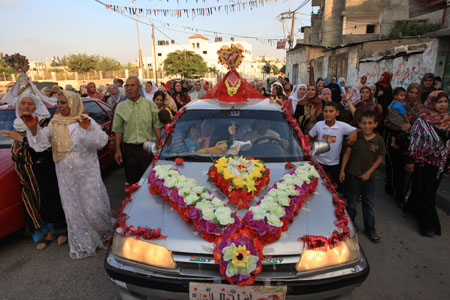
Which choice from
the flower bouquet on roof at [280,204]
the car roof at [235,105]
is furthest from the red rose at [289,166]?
the car roof at [235,105]

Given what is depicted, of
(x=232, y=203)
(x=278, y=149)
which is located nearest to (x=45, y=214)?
(x=232, y=203)

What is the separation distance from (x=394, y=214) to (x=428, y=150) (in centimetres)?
117

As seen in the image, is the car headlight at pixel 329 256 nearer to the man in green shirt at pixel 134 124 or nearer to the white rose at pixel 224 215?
the white rose at pixel 224 215

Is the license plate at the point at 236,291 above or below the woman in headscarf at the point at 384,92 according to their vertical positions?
below

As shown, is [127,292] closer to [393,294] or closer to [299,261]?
[299,261]

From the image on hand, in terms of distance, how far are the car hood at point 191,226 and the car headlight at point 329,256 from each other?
2.9 inches

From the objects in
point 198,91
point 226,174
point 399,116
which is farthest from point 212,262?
point 198,91

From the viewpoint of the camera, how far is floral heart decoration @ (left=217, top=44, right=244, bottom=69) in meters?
4.62

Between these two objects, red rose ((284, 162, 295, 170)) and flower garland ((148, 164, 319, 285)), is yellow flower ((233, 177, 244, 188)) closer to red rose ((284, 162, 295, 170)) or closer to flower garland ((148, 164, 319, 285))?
flower garland ((148, 164, 319, 285))

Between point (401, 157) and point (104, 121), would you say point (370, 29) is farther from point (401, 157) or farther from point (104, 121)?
point (104, 121)

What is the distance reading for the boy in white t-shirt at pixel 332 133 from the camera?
379 cm

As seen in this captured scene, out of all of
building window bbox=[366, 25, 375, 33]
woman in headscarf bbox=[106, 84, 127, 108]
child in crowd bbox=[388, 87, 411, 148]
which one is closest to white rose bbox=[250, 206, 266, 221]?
child in crowd bbox=[388, 87, 411, 148]

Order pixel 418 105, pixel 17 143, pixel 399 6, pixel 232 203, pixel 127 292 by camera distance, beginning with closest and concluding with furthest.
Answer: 1. pixel 127 292
2. pixel 232 203
3. pixel 17 143
4. pixel 418 105
5. pixel 399 6

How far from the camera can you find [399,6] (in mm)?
25734
